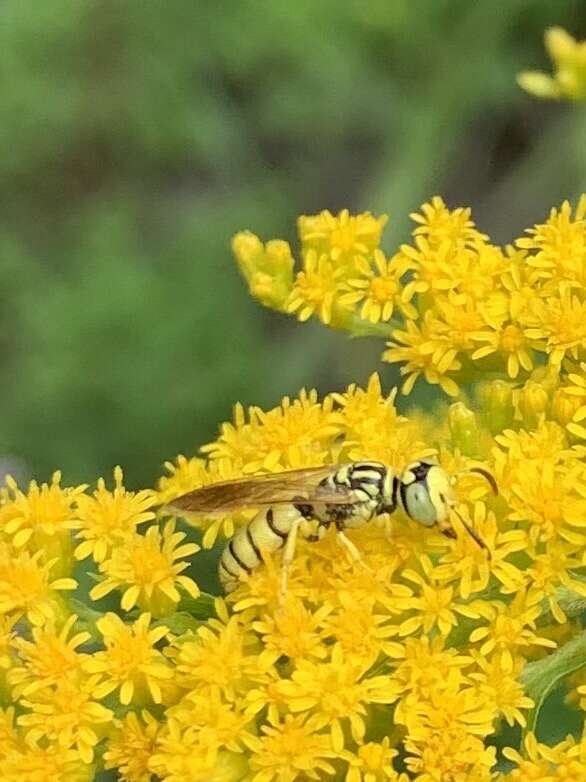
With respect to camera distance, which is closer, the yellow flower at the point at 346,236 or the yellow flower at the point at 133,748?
the yellow flower at the point at 133,748

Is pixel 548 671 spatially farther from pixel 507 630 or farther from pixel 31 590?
pixel 31 590

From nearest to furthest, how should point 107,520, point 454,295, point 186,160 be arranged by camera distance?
1. point 107,520
2. point 454,295
3. point 186,160

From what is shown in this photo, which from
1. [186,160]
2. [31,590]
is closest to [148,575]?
[31,590]

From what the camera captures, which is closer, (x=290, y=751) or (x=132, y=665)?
(x=290, y=751)

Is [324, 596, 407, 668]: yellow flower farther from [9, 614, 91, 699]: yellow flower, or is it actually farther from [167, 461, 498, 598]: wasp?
[9, 614, 91, 699]: yellow flower

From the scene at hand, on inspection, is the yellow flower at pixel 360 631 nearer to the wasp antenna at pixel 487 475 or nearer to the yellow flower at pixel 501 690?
the yellow flower at pixel 501 690

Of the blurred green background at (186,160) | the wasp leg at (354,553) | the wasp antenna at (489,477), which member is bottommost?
the wasp leg at (354,553)

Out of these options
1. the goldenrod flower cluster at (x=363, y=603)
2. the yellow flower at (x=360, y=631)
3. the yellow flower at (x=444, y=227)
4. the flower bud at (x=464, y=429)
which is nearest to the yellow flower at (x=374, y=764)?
the goldenrod flower cluster at (x=363, y=603)
